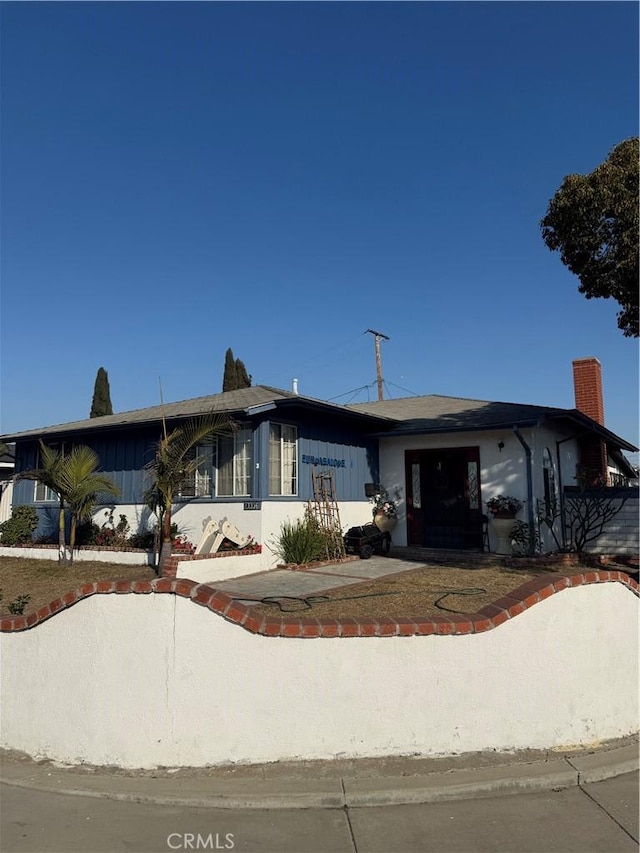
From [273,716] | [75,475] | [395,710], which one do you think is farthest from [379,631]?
[75,475]

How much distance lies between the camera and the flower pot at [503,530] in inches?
487

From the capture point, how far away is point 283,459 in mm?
12359

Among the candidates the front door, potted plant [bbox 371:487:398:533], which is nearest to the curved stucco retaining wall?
the front door

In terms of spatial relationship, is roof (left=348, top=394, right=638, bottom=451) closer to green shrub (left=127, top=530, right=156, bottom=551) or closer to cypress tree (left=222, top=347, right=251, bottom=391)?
green shrub (left=127, top=530, right=156, bottom=551)

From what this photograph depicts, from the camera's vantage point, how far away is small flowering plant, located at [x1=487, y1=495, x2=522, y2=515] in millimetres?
12383

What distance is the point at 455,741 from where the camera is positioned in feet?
14.6

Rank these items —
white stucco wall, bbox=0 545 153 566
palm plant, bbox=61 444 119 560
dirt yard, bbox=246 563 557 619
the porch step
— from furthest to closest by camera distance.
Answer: white stucco wall, bbox=0 545 153 566, palm plant, bbox=61 444 119 560, the porch step, dirt yard, bbox=246 563 557 619

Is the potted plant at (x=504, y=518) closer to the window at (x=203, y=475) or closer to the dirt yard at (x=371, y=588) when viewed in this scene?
the dirt yard at (x=371, y=588)

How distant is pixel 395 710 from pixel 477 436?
9.66 meters

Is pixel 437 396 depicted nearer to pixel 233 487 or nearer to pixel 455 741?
pixel 233 487

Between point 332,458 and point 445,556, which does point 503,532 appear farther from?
point 332,458

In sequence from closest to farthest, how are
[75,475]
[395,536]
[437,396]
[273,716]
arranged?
[273,716] < [75,475] < [395,536] < [437,396]

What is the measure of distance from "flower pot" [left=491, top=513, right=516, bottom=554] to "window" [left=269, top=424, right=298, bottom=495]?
4345 mm

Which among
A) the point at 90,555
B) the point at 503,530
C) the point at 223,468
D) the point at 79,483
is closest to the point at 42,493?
the point at 90,555
